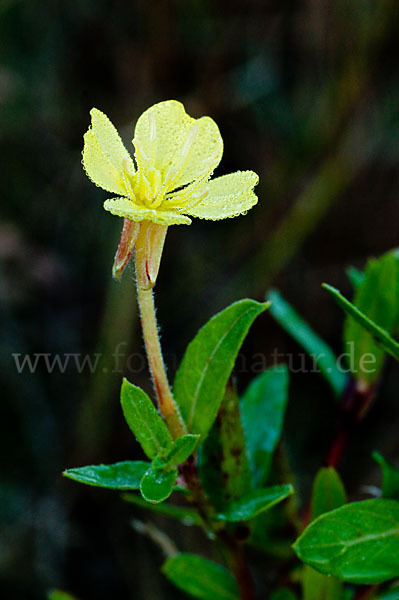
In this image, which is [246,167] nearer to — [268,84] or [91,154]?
[268,84]

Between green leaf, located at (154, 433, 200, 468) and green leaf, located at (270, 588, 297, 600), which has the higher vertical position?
green leaf, located at (154, 433, 200, 468)

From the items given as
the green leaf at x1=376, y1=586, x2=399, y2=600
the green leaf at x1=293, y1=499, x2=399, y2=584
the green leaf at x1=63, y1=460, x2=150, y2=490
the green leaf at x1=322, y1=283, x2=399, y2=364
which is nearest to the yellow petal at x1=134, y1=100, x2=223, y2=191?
the green leaf at x1=322, y1=283, x2=399, y2=364

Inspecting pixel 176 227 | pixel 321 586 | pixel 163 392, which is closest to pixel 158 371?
pixel 163 392

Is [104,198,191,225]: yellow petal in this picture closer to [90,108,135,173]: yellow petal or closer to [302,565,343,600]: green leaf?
[90,108,135,173]: yellow petal

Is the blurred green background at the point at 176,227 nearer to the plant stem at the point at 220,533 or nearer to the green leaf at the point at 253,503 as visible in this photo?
the plant stem at the point at 220,533

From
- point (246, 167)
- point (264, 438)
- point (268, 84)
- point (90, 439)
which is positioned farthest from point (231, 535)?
point (268, 84)

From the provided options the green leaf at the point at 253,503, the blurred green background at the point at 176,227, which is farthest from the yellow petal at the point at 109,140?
the blurred green background at the point at 176,227
